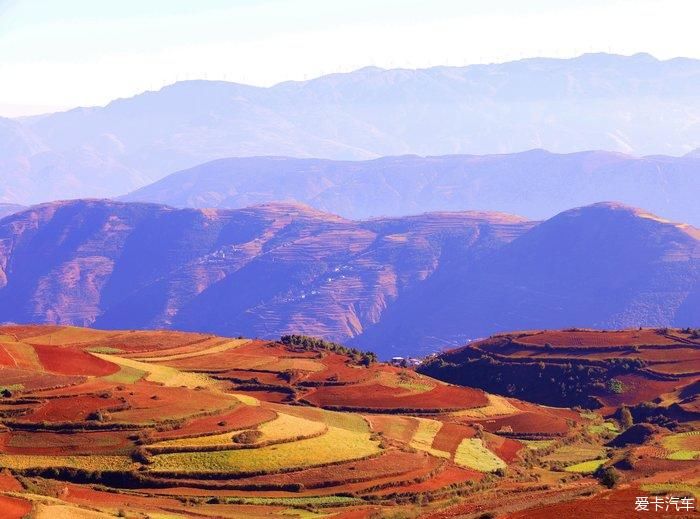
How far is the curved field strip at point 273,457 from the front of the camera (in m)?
62.7

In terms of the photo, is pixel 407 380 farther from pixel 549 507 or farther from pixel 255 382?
pixel 549 507

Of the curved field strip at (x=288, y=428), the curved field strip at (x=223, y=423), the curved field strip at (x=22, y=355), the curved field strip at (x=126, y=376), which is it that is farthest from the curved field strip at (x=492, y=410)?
the curved field strip at (x=22, y=355)

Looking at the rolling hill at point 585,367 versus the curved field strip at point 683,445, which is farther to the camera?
the rolling hill at point 585,367

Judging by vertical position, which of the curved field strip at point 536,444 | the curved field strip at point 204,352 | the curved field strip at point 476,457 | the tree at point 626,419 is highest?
the curved field strip at point 204,352

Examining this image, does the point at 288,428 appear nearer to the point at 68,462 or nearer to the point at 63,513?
the point at 68,462

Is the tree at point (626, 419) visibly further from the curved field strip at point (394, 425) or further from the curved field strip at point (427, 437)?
the curved field strip at point (394, 425)

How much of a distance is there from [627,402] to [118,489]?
57.5m

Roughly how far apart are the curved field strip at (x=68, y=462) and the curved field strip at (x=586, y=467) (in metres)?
27.6

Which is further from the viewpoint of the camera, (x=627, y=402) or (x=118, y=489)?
(x=627, y=402)

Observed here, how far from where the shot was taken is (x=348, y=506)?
59344 mm

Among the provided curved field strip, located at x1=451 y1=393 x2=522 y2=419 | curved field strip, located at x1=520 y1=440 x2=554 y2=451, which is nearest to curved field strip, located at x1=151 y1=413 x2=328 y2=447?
curved field strip, located at x1=520 y1=440 x2=554 y2=451

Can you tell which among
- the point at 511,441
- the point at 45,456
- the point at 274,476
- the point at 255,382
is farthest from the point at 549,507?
the point at 255,382

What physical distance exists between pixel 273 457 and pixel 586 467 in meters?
21.3

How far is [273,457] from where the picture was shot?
6531 centimetres
